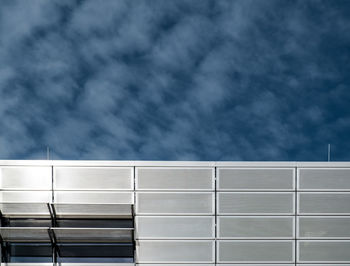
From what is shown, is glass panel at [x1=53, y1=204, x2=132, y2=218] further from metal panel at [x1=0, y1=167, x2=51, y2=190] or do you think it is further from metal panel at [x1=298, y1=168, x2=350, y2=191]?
metal panel at [x1=298, y1=168, x2=350, y2=191]

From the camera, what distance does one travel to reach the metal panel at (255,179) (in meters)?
11.8

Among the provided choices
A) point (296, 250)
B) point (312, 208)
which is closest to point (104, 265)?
point (296, 250)

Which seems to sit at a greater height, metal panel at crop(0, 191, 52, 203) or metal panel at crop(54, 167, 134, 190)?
metal panel at crop(54, 167, 134, 190)

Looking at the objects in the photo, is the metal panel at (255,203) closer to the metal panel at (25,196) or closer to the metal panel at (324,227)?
the metal panel at (324,227)

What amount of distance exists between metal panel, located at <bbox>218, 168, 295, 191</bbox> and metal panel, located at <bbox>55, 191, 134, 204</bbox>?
11.4ft

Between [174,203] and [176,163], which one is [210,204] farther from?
[176,163]

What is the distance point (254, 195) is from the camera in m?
11.9

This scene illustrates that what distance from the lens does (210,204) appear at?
38.7 feet

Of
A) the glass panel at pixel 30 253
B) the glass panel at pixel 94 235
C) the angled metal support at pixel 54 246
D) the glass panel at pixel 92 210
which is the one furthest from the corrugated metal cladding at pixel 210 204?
the glass panel at pixel 30 253

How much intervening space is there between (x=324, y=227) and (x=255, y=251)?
8.73 ft

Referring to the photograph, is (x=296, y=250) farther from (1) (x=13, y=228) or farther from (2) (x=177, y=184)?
(1) (x=13, y=228)

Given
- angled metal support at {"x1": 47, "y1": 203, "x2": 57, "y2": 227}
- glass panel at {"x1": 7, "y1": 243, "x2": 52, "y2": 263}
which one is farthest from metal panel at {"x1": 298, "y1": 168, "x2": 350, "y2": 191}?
glass panel at {"x1": 7, "y1": 243, "x2": 52, "y2": 263}

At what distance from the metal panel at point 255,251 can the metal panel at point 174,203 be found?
1433 millimetres

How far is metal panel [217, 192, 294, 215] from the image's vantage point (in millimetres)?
11789
